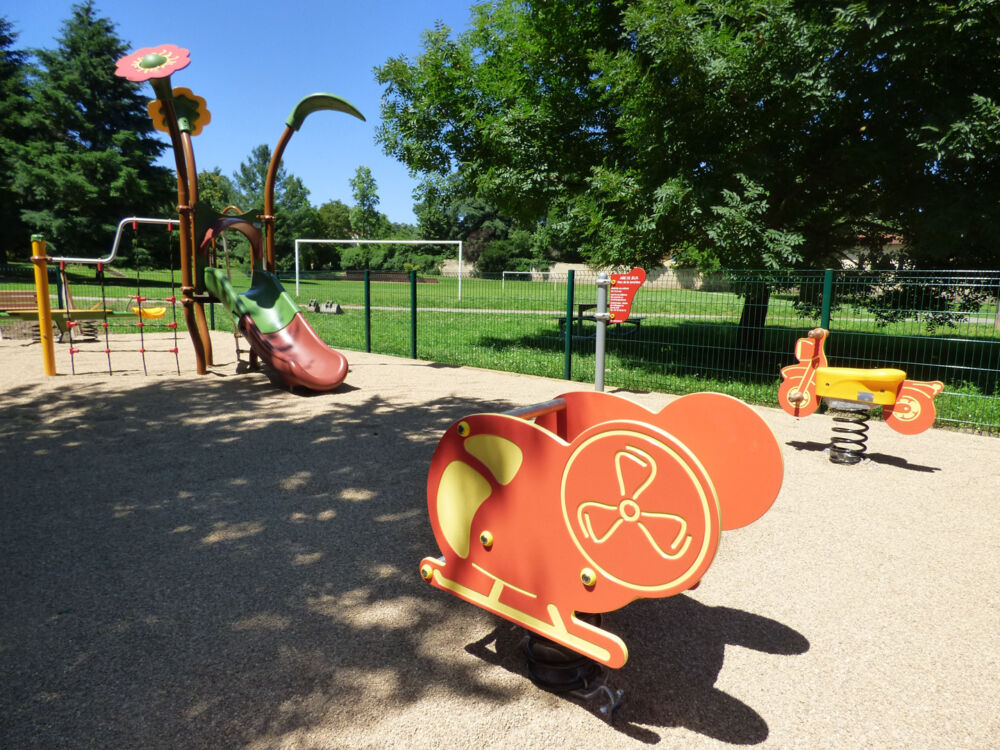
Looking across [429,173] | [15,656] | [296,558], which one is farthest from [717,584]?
[429,173]

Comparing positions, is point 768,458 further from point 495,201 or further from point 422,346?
point 495,201

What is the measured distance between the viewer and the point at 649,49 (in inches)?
356

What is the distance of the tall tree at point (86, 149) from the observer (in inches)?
1280

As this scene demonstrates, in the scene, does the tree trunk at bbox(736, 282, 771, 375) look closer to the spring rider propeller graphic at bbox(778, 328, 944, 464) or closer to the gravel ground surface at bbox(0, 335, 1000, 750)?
the spring rider propeller graphic at bbox(778, 328, 944, 464)

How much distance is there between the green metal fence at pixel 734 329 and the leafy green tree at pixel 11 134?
31066 millimetres

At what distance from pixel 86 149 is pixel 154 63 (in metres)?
34.9

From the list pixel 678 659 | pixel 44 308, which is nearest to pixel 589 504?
pixel 678 659

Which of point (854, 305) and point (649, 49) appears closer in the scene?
point (854, 305)

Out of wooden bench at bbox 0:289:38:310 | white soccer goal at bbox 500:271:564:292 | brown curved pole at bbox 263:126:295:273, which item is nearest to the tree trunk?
white soccer goal at bbox 500:271:564:292

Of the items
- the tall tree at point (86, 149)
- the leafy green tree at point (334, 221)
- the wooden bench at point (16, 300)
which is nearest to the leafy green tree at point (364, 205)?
the leafy green tree at point (334, 221)

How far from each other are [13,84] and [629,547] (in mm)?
47996

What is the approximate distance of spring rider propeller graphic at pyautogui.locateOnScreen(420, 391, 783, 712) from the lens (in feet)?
5.95

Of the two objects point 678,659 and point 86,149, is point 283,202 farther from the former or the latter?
point 678,659

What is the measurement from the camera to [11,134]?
35688 millimetres
